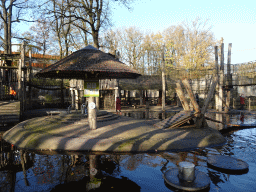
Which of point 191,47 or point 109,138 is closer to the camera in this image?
point 109,138

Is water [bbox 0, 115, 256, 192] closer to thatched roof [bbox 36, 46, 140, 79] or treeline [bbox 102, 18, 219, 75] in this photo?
thatched roof [bbox 36, 46, 140, 79]

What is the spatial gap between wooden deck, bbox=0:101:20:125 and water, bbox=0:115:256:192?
6.82 m

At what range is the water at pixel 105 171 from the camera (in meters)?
5.02

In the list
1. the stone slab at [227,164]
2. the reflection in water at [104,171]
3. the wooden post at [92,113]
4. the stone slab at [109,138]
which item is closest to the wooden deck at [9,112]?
the stone slab at [109,138]

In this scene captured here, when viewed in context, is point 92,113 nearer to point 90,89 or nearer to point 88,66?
point 90,89

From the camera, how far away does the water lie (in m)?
5.02

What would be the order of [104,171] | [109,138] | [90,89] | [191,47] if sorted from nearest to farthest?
1. [104,171]
2. [109,138]
3. [90,89]
4. [191,47]

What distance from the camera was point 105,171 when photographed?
592 cm

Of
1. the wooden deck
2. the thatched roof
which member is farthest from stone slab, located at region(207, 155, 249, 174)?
the wooden deck

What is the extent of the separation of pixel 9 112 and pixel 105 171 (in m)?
11.5

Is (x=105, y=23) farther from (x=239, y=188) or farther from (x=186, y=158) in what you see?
(x=239, y=188)

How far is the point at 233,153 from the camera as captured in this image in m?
7.74

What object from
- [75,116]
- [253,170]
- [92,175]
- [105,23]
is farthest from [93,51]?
[105,23]

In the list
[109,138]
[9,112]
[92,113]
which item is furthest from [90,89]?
[9,112]
